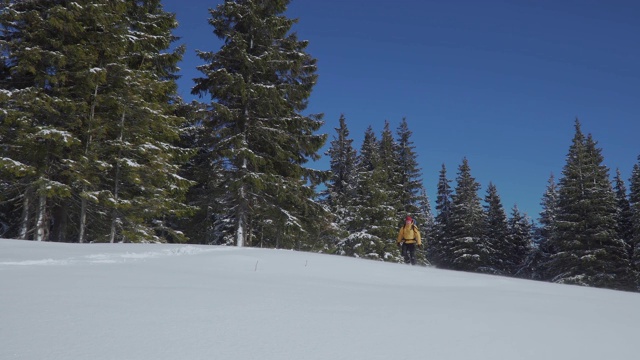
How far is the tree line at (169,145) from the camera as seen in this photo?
37.4 ft

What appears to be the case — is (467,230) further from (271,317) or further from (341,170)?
(271,317)

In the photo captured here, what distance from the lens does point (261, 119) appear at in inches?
648

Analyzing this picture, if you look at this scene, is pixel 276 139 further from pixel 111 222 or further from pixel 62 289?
pixel 62 289

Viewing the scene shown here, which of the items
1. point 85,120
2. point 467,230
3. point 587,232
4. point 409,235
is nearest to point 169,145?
point 85,120

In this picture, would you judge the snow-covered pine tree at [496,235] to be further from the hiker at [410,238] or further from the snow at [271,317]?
the snow at [271,317]

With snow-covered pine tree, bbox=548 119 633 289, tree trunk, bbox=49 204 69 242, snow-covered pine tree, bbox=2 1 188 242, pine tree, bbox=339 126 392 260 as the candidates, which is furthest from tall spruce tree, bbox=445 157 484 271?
tree trunk, bbox=49 204 69 242

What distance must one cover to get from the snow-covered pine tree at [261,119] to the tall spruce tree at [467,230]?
82.8ft

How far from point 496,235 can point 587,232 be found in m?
13.7

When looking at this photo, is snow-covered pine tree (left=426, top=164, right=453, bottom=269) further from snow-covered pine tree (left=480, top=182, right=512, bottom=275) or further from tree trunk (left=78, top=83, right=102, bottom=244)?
tree trunk (left=78, top=83, right=102, bottom=244)

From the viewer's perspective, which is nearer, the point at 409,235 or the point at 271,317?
the point at 271,317

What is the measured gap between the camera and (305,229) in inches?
707

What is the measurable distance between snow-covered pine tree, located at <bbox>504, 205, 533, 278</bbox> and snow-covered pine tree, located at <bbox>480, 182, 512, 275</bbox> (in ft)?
1.35

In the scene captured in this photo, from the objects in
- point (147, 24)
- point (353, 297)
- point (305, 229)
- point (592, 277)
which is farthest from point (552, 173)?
point (353, 297)

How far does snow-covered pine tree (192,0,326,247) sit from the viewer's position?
15.9 meters
